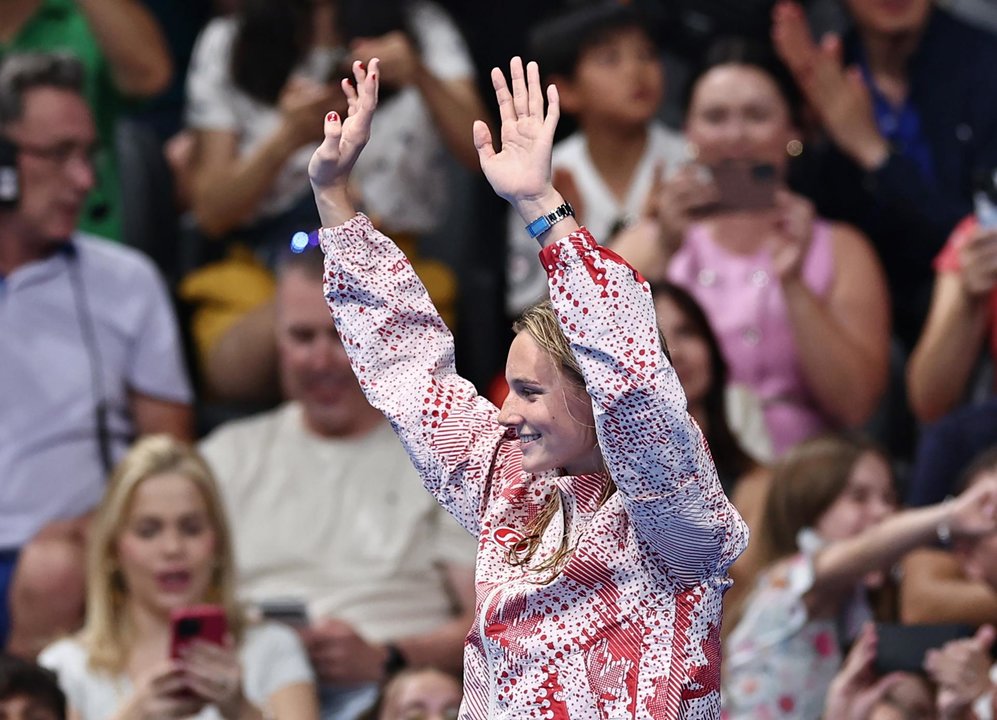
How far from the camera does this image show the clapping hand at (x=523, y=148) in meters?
2.26

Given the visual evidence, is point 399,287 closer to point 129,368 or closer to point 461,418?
point 461,418

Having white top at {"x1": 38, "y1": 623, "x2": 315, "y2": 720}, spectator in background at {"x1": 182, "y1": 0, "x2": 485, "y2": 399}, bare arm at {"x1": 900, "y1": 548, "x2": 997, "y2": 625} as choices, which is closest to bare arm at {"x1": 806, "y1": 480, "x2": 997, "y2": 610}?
bare arm at {"x1": 900, "y1": 548, "x2": 997, "y2": 625}

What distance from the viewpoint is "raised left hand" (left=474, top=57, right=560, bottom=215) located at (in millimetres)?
2258

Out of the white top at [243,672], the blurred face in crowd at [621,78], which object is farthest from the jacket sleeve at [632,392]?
the blurred face in crowd at [621,78]

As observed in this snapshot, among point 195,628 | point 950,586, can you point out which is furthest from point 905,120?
point 195,628

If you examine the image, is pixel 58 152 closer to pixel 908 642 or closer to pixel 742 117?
pixel 742 117

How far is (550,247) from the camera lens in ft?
7.29

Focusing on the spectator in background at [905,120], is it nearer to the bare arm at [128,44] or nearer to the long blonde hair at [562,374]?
the bare arm at [128,44]

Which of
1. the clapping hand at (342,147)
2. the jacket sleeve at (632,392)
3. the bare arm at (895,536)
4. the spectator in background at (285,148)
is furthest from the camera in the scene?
the spectator in background at (285,148)

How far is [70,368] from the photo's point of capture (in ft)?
14.7

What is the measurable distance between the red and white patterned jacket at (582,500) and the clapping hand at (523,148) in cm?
7

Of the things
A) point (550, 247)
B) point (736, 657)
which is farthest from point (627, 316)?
point (736, 657)

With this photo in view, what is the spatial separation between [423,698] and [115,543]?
0.76m

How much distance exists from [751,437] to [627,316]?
7.37ft
